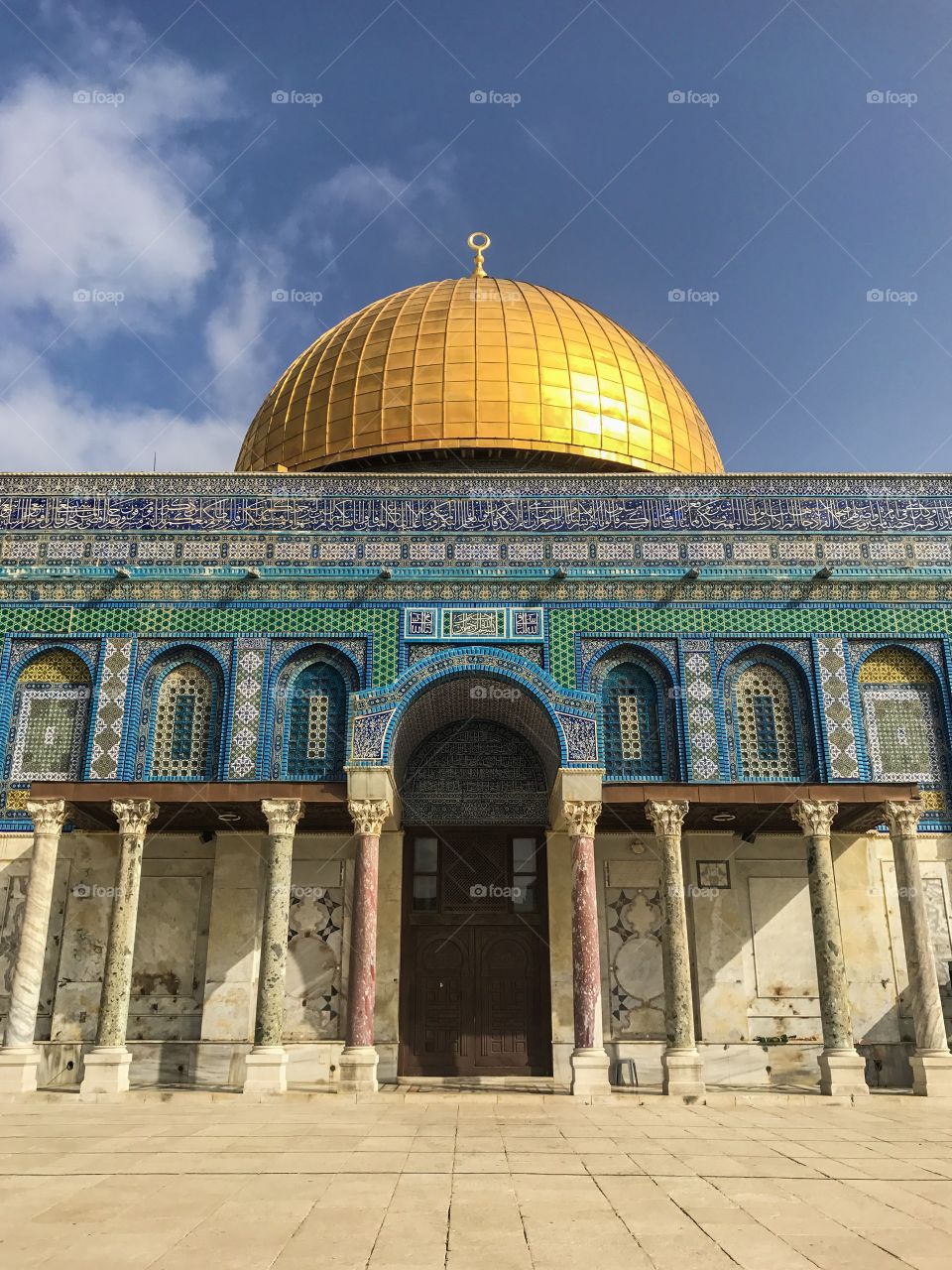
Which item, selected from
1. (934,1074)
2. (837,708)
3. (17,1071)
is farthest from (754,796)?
(17,1071)

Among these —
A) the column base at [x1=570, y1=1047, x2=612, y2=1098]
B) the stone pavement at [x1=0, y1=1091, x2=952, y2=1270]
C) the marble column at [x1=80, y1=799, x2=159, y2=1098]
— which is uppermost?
the marble column at [x1=80, y1=799, x2=159, y2=1098]

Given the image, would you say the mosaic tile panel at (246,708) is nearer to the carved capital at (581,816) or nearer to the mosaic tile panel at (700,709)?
the carved capital at (581,816)

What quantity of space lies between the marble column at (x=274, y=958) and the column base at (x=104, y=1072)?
4.80 feet

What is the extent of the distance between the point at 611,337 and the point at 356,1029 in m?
14.4

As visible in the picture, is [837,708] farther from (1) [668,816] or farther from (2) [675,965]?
(2) [675,965]

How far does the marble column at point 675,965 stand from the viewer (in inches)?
517

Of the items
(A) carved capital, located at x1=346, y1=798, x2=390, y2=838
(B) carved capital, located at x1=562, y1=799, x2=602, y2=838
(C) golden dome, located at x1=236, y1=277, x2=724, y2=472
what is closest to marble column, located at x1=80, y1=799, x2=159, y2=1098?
(A) carved capital, located at x1=346, y1=798, x2=390, y2=838

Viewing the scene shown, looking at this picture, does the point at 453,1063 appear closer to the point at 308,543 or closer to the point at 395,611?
the point at 395,611

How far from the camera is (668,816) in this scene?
14203mm

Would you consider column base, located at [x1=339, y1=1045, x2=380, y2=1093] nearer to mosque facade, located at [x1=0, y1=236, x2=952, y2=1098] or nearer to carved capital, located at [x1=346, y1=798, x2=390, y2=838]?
mosque facade, located at [x1=0, y1=236, x2=952, y2=1098]

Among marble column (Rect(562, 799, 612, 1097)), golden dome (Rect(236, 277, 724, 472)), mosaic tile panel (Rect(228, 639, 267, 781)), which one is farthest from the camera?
golden dome (Rect(236, 277, 724, 472))

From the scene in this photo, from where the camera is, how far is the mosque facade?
14.3m

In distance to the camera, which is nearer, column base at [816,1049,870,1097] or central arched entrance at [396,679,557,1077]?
column base at [816,1049,870,1097]

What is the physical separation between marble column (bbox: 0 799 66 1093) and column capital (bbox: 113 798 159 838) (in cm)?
74
